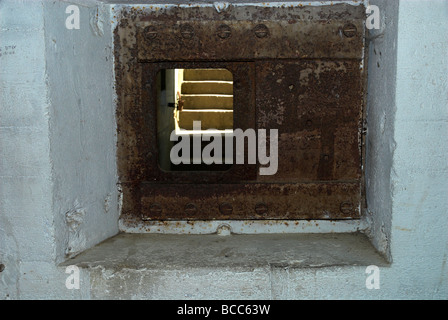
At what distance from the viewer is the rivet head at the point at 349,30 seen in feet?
5.72

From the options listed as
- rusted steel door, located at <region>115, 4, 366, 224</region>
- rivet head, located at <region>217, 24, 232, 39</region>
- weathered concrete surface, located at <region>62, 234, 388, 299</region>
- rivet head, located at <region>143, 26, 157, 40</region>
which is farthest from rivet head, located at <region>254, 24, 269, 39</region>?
weathered concrete surface, located at <region>62, 234, 388, 299</region>

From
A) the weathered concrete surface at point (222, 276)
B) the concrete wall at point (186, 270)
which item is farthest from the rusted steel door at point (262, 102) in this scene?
the weathered concrete surface at point (222, 276)

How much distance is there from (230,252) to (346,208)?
548 mm

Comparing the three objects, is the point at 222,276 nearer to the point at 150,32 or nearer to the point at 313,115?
the point at 313,115

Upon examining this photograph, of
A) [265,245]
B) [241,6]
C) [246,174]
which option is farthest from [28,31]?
[265,245]

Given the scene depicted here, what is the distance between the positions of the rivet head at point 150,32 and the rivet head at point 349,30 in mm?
775

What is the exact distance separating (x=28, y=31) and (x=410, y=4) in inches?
48.9

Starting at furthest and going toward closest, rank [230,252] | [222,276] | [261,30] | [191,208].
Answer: [191,208] → [261,30] → [230,252] → [222,276]

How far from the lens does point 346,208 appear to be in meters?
1.83

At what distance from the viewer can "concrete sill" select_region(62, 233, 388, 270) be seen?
1.53 metres

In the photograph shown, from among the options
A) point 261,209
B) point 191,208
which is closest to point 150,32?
point 191,208

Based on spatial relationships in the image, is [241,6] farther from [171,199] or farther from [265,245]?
[265,245]

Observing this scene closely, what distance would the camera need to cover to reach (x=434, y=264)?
58.2 inches

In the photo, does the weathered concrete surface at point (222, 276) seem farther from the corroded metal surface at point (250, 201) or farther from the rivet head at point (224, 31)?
the rivet head at point (224, 31)
